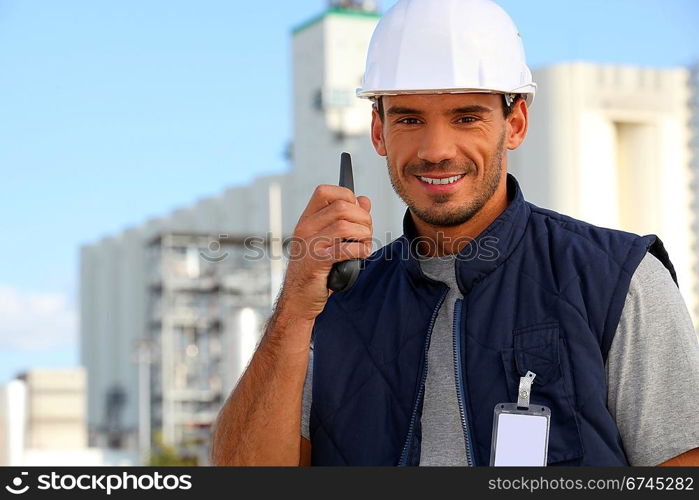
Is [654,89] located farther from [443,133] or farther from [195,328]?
[195,328]

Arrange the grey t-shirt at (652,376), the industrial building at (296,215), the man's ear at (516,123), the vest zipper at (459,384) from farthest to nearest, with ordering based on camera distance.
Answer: the industrial building at (296,215), the man's ear at (516,123), the vest zipper at (459,384), the grey t-shirt at (652,376)

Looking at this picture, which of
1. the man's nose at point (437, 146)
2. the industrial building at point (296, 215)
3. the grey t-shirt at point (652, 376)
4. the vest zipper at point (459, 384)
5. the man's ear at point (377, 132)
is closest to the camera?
the grey t-shirt at point (652, 376)

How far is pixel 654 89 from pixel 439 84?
90.4 ft

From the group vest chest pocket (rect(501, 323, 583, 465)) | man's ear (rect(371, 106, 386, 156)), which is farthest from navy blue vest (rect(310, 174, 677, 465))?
man's ear (rect(371, 106, 386, 156))

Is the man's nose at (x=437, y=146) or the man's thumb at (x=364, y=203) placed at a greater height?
the man's nose at (x=437, y=146)

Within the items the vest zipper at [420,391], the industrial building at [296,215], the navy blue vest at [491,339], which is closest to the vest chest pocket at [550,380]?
the navy blue vest at [491,339]

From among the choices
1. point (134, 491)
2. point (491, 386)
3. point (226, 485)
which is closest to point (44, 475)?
point (134, 491)

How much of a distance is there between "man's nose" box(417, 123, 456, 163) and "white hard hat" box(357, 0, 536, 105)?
11 centimetres

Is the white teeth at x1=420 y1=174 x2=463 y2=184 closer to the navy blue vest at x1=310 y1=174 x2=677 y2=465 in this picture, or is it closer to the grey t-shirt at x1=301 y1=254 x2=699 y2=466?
the navy blue vest at x1=310 y1=174 x2=677 y2=465

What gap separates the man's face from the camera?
10.5ft

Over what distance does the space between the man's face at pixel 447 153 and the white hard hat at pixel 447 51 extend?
1.8 inches

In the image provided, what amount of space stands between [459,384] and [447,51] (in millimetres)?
926

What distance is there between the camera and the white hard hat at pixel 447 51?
10.7ft

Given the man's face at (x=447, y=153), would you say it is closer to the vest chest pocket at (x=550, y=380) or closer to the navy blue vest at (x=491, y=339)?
the navy blue vest at (x=491, y=339)
